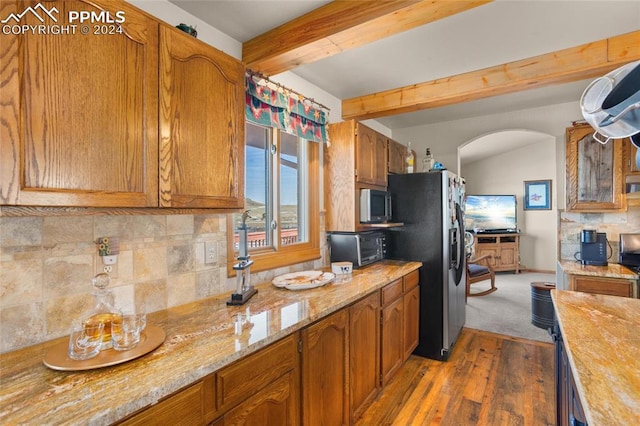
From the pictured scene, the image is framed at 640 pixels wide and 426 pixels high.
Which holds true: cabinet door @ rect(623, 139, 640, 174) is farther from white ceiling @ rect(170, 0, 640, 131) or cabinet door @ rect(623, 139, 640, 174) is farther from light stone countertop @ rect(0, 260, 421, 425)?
light stone countertop @ rect(0, 260, 421, 425)

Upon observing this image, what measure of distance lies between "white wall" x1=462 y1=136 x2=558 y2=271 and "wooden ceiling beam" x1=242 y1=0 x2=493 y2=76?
678 centimetres

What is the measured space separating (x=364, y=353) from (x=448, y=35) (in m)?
2.13

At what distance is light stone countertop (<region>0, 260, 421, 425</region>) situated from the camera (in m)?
0.80

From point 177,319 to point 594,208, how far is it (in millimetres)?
3620

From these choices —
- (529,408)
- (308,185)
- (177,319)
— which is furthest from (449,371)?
(177,319)

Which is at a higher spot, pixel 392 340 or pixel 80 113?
pixel 80 113

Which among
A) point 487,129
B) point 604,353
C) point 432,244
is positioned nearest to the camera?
point 604,353

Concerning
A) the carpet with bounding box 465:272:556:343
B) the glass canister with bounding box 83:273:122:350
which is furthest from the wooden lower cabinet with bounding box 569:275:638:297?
the glass canister with bounding box 83:273:122:350

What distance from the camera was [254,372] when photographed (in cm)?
120

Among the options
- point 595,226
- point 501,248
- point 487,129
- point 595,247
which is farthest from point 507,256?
point 487,129

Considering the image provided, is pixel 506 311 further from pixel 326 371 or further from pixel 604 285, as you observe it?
pixel 326 371

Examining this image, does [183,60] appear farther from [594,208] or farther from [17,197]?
[594,208]

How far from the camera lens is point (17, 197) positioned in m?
0.89

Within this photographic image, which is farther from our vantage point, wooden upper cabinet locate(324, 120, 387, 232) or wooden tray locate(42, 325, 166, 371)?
wooden upper cabinet locate(324, 120, 387, 232)
